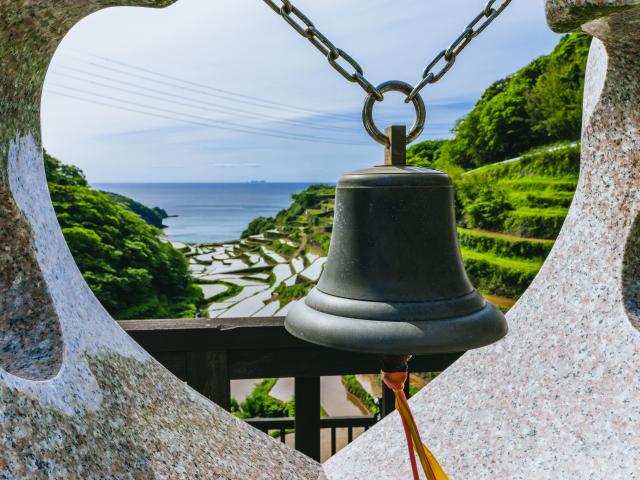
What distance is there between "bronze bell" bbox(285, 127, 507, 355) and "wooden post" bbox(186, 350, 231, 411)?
1.27m

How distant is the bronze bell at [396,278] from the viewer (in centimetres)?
123

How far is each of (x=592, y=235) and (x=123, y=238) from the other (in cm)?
896

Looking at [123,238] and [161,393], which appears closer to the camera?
[161,393]

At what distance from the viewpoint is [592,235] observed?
2182 mm

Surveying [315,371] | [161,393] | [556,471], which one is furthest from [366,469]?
[161,393]

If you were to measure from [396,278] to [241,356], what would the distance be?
1.47 meters

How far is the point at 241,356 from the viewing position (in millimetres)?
2615

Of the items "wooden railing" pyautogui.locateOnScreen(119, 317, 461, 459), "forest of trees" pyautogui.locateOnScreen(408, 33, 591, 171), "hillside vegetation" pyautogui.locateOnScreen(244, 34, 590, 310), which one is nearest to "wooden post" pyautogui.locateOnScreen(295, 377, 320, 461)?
"wooden railing" pyautogui.locateOnScreen(119, 317, 461, 459)

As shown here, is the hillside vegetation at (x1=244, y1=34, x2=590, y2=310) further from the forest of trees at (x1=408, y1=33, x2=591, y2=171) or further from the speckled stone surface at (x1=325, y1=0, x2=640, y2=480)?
the speckled stone surface at (x1=325, y1=0, x2=640, y2=480)

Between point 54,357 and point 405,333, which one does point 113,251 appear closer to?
point 54,357

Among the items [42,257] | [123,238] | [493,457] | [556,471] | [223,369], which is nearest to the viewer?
[42,257]

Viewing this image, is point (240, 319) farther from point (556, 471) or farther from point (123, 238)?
point (123, 238)

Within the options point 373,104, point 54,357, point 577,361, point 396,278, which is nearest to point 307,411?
point 577,361

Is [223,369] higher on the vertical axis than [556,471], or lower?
higher
